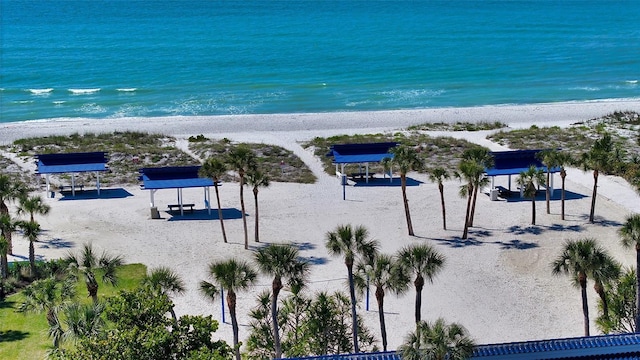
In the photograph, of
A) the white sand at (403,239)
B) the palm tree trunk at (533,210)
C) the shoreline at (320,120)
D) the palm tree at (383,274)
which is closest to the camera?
the palm tree at (383,274)

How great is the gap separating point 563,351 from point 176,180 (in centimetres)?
3045

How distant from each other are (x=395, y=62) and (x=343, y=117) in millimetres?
34819

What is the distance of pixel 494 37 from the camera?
142750 millimetres

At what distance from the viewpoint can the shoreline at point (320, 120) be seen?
3113 inches

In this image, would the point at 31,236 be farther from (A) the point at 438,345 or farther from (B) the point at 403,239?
(A) the point at 438,345

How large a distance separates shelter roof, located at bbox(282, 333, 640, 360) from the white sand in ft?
28.3

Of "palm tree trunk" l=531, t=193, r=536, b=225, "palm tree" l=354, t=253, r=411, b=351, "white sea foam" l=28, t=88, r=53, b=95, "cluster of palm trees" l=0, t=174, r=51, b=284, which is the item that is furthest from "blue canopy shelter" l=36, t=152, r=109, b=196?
"white sea foam" l=28, t=88, r=53, b=95

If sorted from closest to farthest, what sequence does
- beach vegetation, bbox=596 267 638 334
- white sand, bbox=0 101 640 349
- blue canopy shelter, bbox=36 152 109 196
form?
beach vegetation, bbox=596 267 638 334
white sand, bbox=0 101 640 349
blue canopy shelter, bbox=36 152 109 196

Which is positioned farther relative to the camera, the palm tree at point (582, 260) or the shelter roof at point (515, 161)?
the shelter roof at point (515, 161)

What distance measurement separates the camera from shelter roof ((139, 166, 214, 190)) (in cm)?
4988

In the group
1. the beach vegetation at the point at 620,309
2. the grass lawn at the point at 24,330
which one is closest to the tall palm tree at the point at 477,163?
the beach vegetation at the point at 620,309

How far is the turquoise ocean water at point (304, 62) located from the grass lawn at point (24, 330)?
54078mm

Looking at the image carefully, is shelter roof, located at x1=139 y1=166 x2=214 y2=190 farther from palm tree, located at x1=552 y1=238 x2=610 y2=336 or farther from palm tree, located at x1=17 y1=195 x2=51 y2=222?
palm tree, located at x1=552 y1=238 x2=610 y2=336

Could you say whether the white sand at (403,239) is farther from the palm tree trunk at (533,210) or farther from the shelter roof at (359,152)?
the shelter roof at (359,152)
